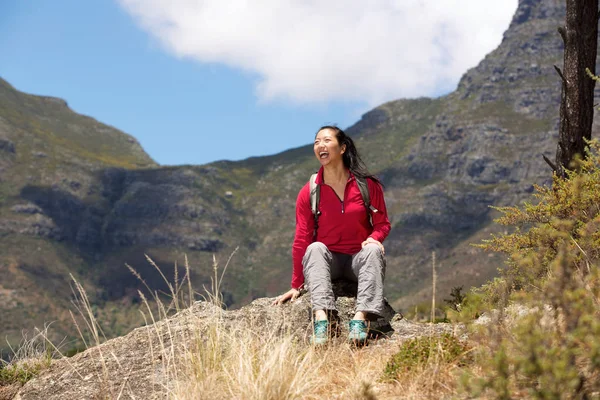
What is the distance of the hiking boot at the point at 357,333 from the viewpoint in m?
5.13

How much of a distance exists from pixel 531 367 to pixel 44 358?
17.2 feet

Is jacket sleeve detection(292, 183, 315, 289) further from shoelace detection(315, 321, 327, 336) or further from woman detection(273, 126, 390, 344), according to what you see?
shoelace detection(315, 321, 327, 336)

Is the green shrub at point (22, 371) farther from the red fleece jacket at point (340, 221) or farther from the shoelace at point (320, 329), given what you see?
the shoelace at point (320, 329)

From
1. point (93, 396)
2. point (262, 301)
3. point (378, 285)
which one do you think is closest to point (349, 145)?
point (378, 285)

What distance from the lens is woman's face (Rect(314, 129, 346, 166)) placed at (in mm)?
5824

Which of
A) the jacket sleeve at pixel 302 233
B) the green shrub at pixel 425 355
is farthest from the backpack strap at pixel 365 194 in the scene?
the green shrub at pixel 425 355

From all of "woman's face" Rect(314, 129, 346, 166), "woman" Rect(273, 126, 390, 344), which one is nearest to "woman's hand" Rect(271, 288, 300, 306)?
"woman" Rect(273, 126, 390, 344)

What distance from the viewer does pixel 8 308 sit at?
184 meters

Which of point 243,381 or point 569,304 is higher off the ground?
point 569,304

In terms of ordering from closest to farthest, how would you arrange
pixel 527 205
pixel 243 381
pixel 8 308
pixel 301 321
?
pixel 243 381 → pixel 301 321 → pixel 527 205 → pixel 8 308

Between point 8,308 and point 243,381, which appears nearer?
point 243,381

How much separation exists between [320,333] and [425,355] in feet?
3.71

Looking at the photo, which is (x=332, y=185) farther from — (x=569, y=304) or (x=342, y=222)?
(x=569, y=304)

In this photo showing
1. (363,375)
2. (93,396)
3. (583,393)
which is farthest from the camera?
(93,396)
